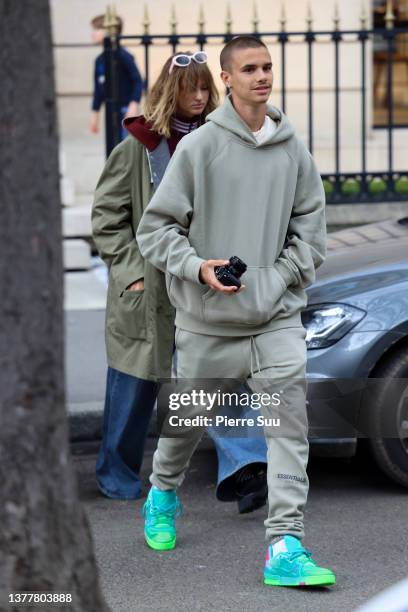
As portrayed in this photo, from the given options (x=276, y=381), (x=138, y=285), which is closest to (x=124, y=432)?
(x=138, y=285)

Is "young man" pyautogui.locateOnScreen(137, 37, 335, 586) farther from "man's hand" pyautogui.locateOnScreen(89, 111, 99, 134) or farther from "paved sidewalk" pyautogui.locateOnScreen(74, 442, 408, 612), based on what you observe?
"man's hand" pyautogui.locateOnScreen(89, 111, 99, 134)

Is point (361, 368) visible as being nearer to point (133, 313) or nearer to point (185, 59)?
point (133, 313)

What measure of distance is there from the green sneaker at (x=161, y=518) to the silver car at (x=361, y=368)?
833mm

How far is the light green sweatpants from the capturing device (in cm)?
461

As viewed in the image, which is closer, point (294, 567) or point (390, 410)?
point (294, 567)

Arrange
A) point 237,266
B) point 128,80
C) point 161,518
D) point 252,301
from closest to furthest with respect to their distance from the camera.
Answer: point 237,266 → point 252,301 → point 161,518 → point 128,80

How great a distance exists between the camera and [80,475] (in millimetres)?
6246

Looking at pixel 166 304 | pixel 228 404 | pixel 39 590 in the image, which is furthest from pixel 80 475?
pixel 39 590

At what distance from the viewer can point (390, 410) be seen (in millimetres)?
5621

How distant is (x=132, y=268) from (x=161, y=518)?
112 centimetres

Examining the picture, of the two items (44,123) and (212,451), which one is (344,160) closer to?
(212,451)

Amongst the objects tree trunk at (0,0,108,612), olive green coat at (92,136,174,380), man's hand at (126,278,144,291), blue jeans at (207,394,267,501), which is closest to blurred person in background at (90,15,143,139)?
olive green coat at (92,136,174,380)

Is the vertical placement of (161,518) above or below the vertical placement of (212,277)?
below

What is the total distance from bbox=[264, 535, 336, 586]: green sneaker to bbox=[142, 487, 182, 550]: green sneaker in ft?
1.98
